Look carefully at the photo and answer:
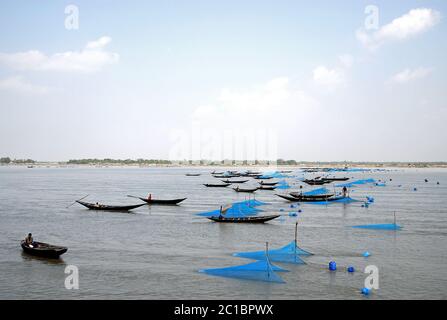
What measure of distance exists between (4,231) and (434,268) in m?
29.0

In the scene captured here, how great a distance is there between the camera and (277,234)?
1326 inches

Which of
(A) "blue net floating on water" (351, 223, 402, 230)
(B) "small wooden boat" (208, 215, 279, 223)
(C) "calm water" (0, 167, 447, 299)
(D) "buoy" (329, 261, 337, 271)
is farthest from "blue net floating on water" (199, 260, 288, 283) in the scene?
(A) "blue net floating on water" (351, 223, 402, 230)

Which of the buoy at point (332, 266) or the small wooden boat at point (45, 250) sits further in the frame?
the small wooden boat at point (45, 250)

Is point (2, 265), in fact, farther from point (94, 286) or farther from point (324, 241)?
point (324, 241)

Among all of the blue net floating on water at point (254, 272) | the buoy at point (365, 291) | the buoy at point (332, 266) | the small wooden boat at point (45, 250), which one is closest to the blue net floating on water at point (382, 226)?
the buoy at point (332, 266)

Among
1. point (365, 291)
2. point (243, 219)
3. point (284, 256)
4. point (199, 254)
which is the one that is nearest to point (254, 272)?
point (284, 256)

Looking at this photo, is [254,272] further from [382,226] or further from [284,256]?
[382,226]

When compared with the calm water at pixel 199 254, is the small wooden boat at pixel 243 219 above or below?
above

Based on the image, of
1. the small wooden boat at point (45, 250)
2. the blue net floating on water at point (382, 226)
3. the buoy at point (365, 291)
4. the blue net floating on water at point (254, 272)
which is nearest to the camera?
the buoy at point (365, 291)

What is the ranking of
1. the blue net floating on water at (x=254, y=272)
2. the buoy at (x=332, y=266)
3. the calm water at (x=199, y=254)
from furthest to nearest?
the buoy at (x=332, y=266), the blue net floating on water at (x=254, y=272), the calm water at (x=199, y=254)

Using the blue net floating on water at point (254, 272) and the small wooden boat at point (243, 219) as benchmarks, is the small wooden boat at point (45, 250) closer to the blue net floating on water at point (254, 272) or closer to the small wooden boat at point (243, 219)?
the blue net floating on water at point (254, 272)

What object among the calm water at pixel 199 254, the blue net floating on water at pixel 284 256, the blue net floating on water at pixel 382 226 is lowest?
the calm water at pixel 199 254
